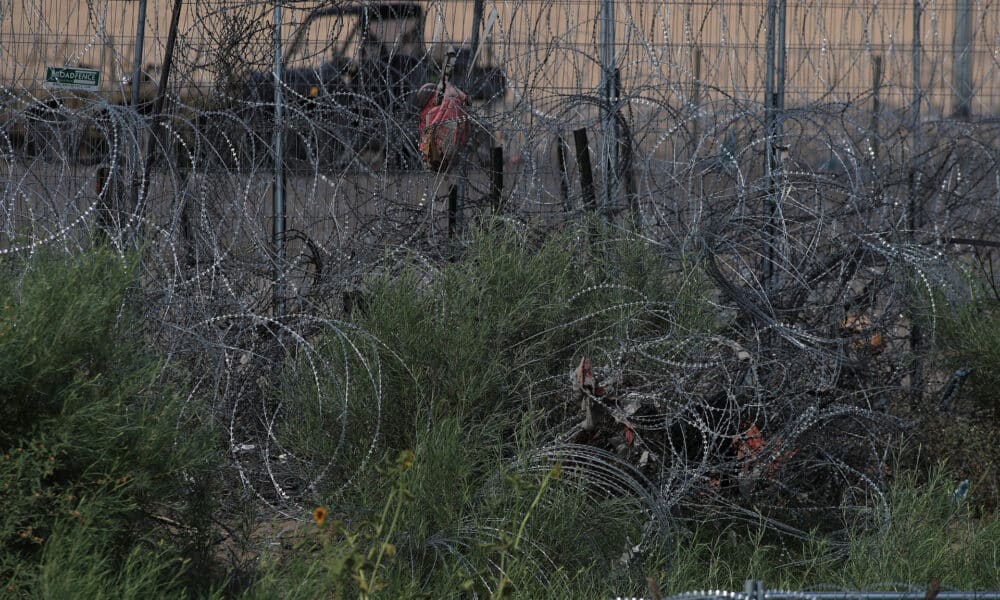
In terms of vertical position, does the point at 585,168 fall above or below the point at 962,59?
below

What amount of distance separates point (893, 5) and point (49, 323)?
16.5 feet

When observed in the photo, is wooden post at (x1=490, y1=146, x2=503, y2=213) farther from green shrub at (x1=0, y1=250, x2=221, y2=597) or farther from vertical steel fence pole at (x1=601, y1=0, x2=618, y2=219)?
green shrub at (x1=0, y1=250, x2=221, y2=597)

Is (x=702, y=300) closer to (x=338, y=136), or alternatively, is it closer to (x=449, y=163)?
(x=449, y=163)

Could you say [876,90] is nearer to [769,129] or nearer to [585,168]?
[769,129]

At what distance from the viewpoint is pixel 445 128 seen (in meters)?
5.55

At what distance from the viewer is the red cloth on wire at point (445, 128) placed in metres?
5.48

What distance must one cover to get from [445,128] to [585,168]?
0.77 m

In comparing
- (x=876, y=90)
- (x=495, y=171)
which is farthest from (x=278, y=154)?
(x=876, y=90)

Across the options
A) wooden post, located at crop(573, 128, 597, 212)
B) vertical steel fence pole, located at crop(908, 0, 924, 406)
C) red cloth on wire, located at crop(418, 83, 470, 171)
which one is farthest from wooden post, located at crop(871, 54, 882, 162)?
red cloth on wire, located at crop(418, 83, 470, 171)

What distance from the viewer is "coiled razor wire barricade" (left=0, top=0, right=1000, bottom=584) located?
4.45m

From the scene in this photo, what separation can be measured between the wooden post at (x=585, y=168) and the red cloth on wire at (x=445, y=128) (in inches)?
23.7

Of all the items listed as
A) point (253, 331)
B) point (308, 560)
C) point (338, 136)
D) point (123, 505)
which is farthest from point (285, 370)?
point (338, 136)

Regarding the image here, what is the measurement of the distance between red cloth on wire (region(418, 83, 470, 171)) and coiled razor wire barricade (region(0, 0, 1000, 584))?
8 centimetres

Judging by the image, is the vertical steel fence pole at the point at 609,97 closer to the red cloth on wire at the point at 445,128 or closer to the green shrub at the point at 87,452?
the red cloth on wire at the point at 445,128
